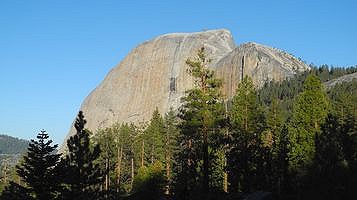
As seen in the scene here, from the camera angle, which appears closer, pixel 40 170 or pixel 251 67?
pixel 40 170

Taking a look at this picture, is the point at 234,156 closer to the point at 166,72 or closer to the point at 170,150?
the point at 170,150

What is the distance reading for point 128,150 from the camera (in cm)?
7494

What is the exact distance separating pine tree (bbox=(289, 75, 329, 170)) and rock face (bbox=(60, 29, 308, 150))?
11054 centimetres

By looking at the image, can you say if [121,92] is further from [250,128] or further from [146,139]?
[250,128]

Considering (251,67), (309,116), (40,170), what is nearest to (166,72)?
(251,67)

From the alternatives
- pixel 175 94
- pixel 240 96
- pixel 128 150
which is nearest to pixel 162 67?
pixel 175 94

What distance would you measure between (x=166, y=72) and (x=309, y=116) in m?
125

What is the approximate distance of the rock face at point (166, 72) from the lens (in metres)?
153

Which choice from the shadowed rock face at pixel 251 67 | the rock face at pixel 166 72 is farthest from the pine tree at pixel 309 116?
the shadowed rock face at pixel 251 67

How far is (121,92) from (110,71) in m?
16.8

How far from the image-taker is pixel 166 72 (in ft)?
527

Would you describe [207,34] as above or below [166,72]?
above

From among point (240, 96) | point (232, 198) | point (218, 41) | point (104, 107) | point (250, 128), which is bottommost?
point (232, 198)

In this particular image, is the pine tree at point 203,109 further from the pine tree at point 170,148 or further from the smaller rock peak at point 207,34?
the smaller rock peak at point 207,34
